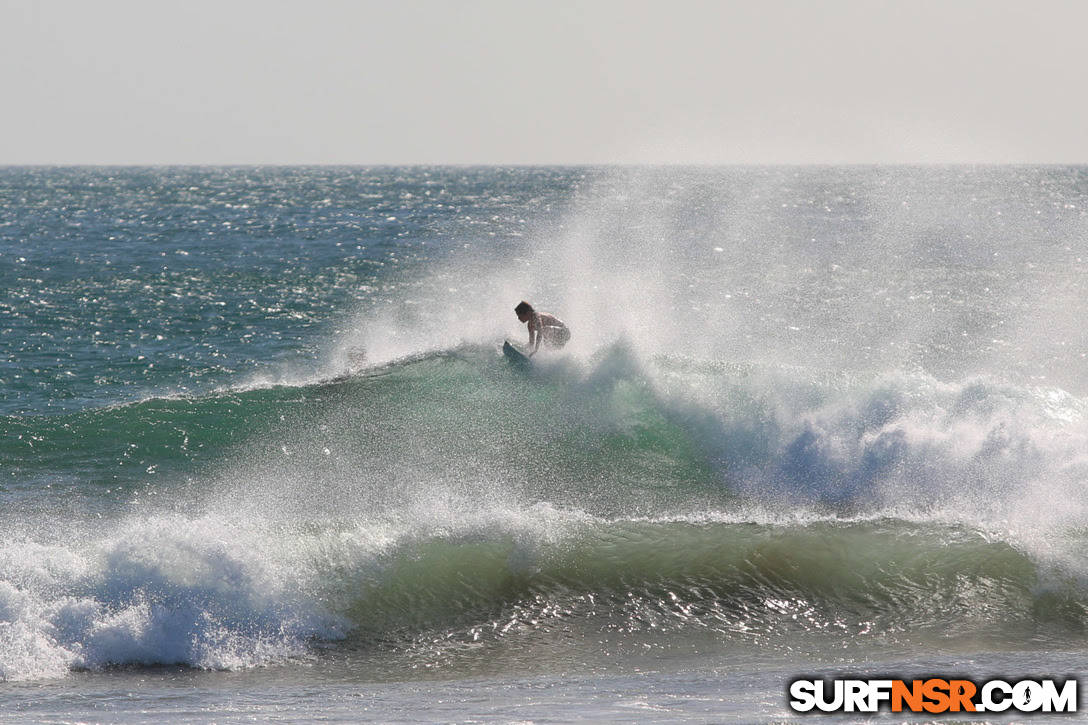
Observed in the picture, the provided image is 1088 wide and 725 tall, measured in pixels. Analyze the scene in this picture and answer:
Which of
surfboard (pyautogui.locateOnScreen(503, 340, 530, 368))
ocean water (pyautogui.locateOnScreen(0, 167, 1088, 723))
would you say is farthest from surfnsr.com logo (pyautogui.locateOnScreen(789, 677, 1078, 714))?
surfboard (pyautogui.locateOnScreen(503, 340, 530, 368))

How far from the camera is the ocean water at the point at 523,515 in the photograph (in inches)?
324

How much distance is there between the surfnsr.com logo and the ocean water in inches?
10.8

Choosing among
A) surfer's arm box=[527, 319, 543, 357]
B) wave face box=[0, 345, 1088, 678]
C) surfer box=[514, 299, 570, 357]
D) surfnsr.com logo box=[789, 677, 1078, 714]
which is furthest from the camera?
surfer box=[514, 299, 570, 357]

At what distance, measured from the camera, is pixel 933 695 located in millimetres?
7320

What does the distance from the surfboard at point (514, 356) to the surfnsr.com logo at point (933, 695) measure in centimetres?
827

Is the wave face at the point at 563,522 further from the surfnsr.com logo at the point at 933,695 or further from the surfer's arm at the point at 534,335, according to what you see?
the surfnsr.com logo at the point at 933,695

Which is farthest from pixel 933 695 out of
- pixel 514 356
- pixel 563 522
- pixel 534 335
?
pixel 514 356

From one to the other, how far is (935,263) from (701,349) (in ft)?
65.3

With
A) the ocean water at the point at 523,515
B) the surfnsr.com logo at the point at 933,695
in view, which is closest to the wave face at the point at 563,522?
the ocean water at the point at 523,515

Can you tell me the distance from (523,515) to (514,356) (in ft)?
16.9

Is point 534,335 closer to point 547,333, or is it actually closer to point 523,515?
point 547,333

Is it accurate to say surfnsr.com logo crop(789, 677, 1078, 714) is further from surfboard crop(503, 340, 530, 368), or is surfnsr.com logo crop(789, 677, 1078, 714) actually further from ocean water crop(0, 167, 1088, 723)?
surfboard crop(503, 340, 530, 368)

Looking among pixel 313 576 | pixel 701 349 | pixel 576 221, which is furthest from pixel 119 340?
pixel 576 221

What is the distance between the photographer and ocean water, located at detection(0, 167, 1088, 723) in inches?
324
